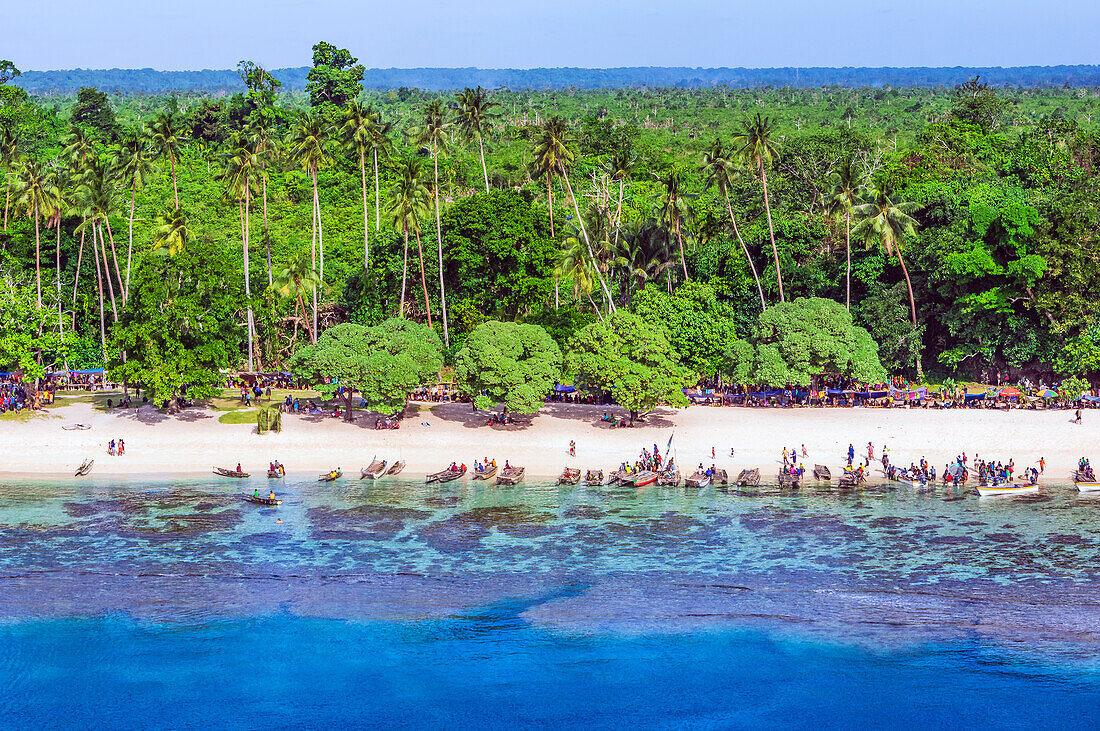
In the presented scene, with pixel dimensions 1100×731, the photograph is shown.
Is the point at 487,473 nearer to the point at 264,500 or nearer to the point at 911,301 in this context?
the point at 264,500

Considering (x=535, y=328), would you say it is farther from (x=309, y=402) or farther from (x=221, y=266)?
(x=221, y=266)

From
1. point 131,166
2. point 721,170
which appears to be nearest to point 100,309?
point 131,166

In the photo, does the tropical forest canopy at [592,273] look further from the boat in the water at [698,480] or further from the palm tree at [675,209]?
the boat in the water at [698,480]

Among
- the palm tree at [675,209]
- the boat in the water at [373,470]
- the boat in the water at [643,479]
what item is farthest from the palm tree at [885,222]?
the boat in the water at [373,470]

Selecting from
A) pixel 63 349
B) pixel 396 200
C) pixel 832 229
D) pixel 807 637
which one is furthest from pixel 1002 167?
pixel 63 349

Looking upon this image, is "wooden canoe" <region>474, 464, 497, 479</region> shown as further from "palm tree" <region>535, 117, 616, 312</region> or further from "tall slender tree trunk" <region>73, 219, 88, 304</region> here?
"tall slender tree trunk" <region>73, 219, 88, 304</region>
